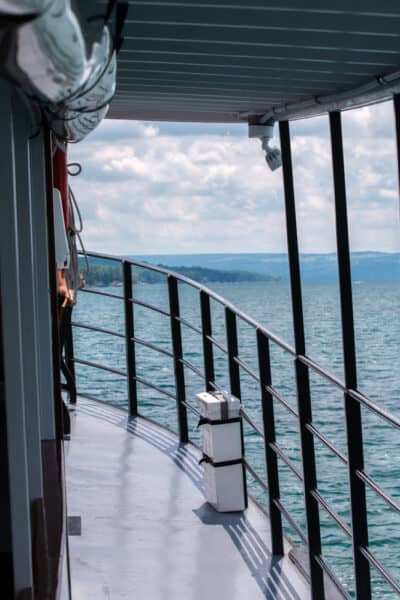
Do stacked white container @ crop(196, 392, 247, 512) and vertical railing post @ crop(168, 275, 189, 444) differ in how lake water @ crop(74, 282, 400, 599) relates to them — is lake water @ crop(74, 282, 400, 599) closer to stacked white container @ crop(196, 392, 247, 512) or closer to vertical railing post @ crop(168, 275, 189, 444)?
vertical railing post @ crop(168, 275, 189, 444)

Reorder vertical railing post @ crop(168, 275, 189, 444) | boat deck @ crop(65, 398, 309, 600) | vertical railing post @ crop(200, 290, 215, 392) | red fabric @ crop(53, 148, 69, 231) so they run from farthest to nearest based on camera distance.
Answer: vertical railing post @ crop(168, 275, 189, 444), vertical railing post @ crop(200, 290, 215, 392), red fabric @ crop(53, 148, 69, 231), boat deck @ crop(65, 398, 309, 600)

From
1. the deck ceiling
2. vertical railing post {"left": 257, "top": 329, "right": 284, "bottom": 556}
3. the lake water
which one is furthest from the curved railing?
the lake water

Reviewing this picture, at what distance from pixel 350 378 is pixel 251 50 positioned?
94 cm

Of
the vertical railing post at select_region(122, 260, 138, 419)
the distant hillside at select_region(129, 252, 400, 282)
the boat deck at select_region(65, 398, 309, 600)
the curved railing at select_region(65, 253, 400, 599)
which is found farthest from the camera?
the distant hillside at select_region(129, 252, 400, 282)

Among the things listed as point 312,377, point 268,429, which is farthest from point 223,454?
point 312,377

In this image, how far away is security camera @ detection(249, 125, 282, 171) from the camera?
10.8 ft

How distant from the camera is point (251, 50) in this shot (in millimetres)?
2240

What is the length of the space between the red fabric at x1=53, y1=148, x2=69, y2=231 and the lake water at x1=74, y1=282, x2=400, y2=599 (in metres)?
4.97

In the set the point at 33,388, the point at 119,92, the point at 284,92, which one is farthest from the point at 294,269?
the point at 33,388

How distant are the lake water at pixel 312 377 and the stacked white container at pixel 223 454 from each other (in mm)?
4235

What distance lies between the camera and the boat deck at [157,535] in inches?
102

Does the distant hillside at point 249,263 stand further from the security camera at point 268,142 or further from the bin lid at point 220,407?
the bin lid at point 220,407

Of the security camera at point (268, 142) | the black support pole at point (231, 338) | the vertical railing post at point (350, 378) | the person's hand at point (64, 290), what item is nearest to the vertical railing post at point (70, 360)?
the person's hand at point (64, 290)

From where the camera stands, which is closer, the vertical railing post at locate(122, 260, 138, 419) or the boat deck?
the boat deck
